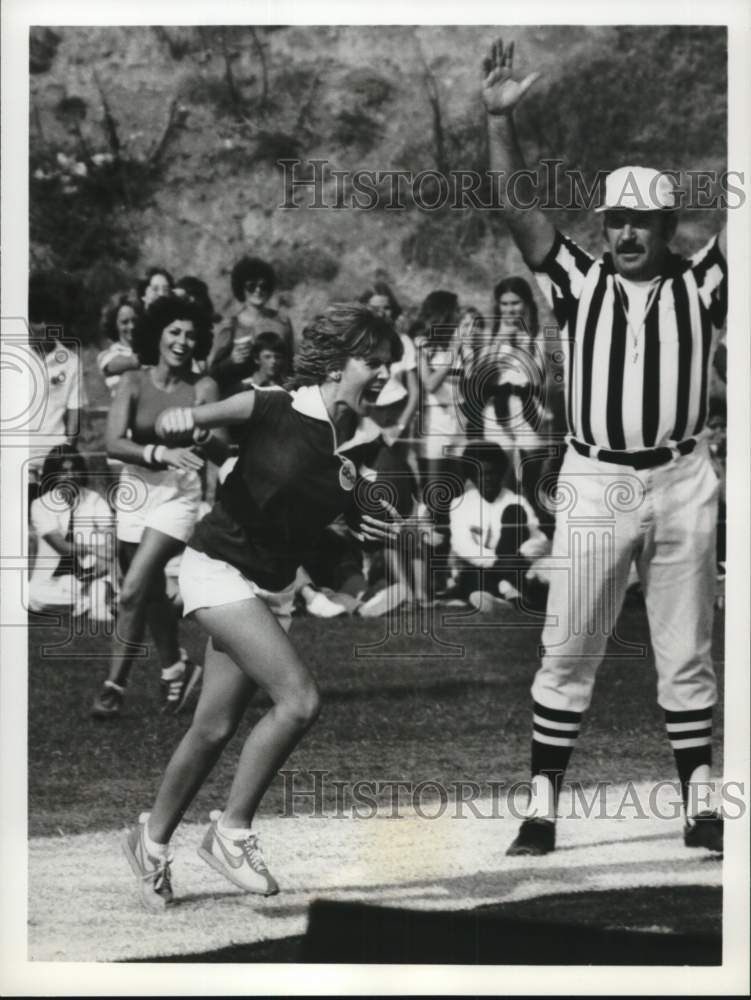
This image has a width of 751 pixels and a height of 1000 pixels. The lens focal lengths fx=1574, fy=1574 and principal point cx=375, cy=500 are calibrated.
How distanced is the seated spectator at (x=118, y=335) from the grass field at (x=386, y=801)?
906mm

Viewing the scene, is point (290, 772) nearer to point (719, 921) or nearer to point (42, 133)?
point (719, 921)

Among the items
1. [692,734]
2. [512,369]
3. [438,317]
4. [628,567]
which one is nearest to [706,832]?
[692,734]

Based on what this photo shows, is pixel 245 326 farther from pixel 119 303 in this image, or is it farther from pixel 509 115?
pixel 509 115

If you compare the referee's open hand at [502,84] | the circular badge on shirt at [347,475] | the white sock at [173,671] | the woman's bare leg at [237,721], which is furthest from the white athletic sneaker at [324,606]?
the referee's open hand at [502,84]

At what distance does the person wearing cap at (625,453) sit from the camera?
5391 mm

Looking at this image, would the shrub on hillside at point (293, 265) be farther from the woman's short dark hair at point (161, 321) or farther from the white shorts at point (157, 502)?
the white shorts at point (157, 502)

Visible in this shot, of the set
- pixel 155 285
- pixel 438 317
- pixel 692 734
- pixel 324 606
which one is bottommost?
pixel 692 734

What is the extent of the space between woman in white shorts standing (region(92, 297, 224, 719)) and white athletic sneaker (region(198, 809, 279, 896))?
52 centimetres

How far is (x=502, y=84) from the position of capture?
17.7ft

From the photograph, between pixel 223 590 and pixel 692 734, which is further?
pixel 692 734

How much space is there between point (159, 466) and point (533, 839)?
1.83 m

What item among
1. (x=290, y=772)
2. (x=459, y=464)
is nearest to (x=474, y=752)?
(x=290, y=772)

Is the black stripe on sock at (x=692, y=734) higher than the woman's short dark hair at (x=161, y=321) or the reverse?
the reverse

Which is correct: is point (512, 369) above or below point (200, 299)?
below
